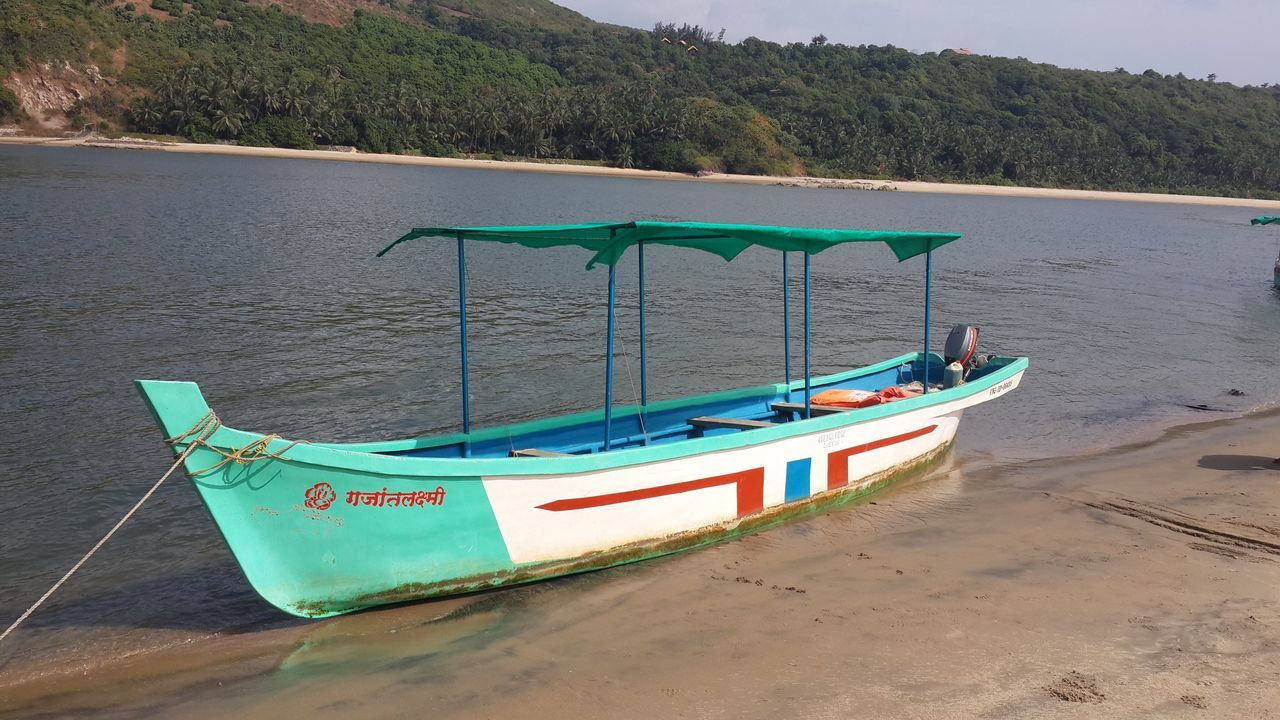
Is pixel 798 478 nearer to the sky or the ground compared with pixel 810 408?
nearer to the ground

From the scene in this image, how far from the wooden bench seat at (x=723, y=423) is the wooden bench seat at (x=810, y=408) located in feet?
2.66

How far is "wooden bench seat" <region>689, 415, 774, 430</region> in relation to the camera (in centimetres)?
960

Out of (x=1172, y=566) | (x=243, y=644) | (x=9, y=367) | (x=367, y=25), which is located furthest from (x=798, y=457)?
(x=367, y=25)

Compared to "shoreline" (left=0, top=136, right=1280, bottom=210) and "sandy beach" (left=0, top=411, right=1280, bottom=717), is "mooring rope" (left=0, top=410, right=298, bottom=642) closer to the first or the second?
"sandy beach" (left=0, top=411, right=1280, bottom=717)

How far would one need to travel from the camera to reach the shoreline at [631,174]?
77062 millimetres

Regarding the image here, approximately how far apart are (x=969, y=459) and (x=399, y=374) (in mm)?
8257

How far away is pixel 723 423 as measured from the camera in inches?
383

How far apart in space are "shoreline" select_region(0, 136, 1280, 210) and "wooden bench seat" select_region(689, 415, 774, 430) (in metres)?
75.9

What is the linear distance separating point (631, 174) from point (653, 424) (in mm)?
85596

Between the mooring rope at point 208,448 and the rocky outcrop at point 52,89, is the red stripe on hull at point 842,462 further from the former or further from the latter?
the rocky outcrop at point 52,89

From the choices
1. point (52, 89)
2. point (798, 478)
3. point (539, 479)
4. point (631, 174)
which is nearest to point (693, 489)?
point (798, 478)

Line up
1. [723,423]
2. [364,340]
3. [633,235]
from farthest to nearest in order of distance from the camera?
[364,340] → [723,423] → [633,235]

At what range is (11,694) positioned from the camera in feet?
20.2

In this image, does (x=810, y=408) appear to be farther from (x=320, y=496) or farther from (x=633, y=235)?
(x=320, y=496)
